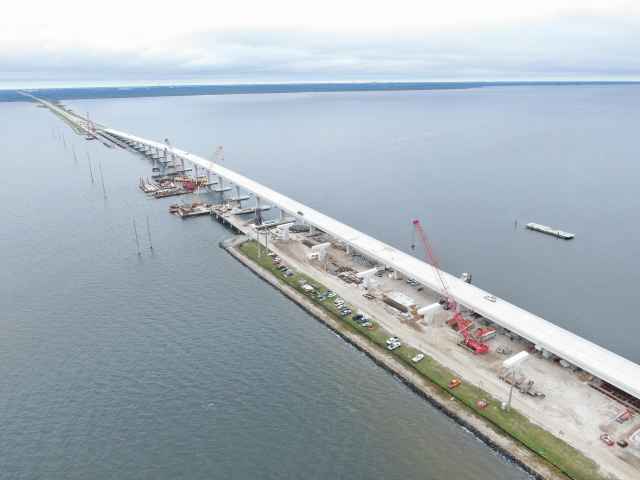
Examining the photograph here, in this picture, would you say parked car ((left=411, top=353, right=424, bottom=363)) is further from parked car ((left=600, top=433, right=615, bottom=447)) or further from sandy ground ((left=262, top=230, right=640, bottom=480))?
parked car ((left=600, top=433, right=615, bottom=447))

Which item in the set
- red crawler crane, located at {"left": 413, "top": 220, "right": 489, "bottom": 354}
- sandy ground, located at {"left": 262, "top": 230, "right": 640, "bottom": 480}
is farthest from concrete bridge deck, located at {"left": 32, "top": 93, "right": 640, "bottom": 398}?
sandy ground, located at {"left": 262, "top": 230, "right": 640, "bottom": 480}

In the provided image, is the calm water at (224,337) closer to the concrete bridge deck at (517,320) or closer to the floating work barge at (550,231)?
the floating work barge at (550,231)

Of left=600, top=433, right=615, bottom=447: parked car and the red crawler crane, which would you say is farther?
the red crawler crane

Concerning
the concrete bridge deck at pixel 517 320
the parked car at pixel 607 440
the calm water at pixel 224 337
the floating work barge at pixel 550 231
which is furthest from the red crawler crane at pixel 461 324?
the floating work barge at pixel 550 231

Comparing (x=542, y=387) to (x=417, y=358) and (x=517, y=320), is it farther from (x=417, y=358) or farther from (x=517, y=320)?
(x=417, y=358)

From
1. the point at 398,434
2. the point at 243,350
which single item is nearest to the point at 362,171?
the point at 243,350
